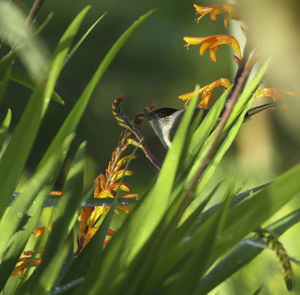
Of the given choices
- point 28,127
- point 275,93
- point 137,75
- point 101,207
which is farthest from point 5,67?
point 137,75

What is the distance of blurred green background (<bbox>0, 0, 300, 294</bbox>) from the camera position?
305cm

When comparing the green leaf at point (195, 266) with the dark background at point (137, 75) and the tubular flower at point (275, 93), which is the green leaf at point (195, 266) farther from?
the dark background at point (137, 75)

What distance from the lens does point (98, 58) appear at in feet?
11.4

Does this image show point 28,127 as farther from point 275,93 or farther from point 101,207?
point 275,93

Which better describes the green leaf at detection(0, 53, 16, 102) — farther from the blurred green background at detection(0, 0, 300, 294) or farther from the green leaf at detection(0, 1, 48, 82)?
the blurred green background at detection(0, 0, 300, 294)

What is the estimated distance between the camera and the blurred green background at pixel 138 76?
3051mm

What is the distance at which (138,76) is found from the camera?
3.41 m

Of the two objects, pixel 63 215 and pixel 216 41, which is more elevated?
pixel 216 41

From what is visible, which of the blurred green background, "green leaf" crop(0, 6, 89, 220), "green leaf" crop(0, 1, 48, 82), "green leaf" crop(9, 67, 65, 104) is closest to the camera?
"green leaf" crop(0, 1, 48, 82)

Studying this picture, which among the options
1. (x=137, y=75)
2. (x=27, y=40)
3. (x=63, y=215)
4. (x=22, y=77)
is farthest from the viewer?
(x=137, y=75)

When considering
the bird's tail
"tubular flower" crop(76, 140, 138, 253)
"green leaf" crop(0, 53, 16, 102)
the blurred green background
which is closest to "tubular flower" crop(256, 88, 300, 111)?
the bird's tail

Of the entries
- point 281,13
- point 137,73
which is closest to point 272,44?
point 281,13

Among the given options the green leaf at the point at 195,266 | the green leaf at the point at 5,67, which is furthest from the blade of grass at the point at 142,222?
the green leaf at the point at 5,67

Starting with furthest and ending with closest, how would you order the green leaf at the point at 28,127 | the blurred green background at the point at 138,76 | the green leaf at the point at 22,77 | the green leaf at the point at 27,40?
the blurred green background at the point at 138,76 < the green leaf at the point at 22,77 < the green leaf at the point at 28,127 < the green leaf at the point at 27,40
